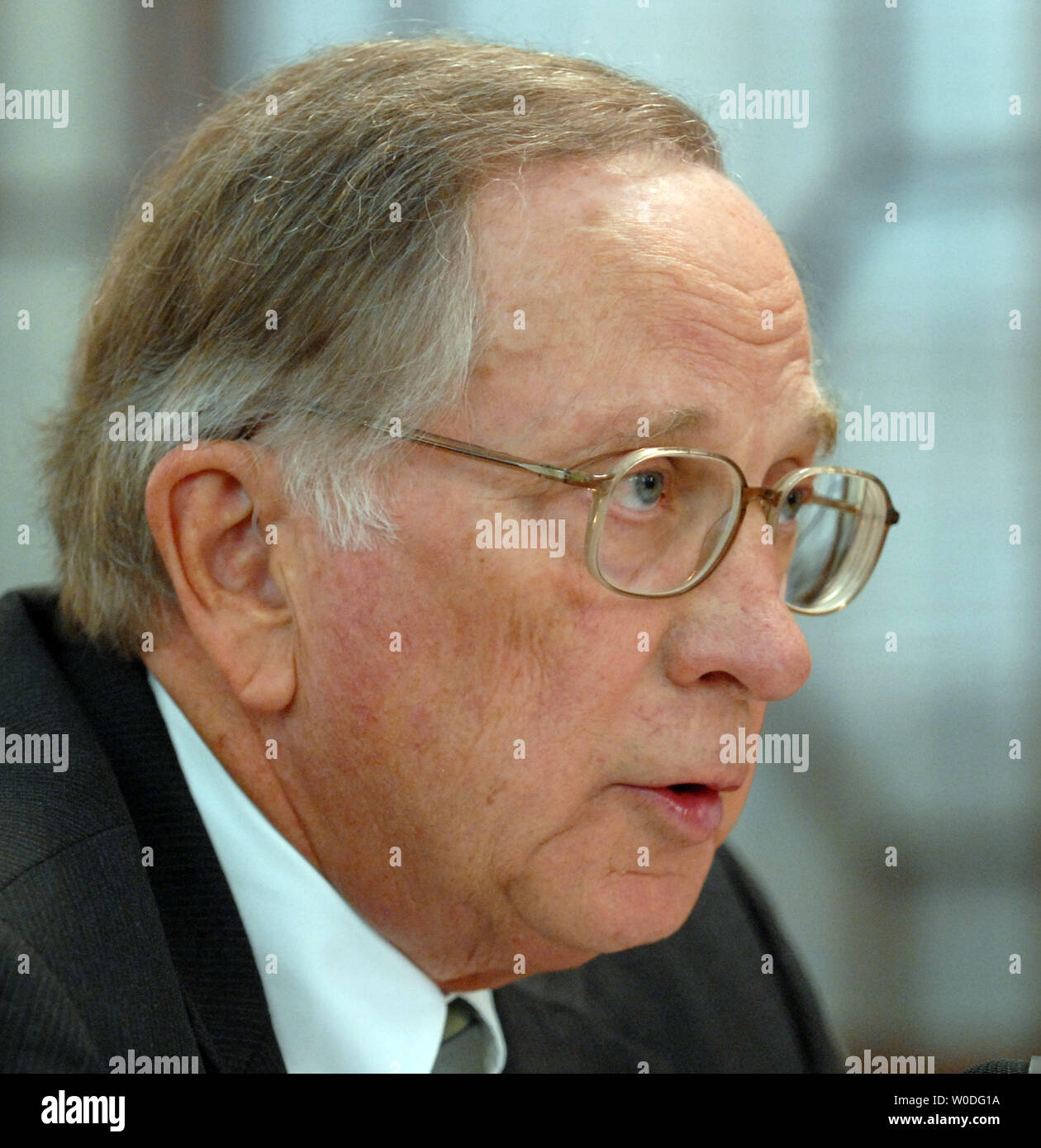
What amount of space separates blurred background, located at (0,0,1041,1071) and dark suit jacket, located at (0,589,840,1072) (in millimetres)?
756

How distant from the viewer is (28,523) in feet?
6.10

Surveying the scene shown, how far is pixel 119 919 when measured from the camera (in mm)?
1020

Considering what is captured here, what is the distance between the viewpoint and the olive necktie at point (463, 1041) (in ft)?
4.48

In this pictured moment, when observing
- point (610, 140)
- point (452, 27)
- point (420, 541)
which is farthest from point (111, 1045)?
point (452, 27)

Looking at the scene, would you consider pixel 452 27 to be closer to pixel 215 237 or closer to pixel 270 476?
pixel 215 237

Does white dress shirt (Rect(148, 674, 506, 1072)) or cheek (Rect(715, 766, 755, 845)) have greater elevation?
cheek (Rect(715, 766, 755, 845))

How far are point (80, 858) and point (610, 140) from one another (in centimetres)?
87

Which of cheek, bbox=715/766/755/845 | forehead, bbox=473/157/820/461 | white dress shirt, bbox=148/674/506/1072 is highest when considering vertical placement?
forehead, bbox=473/157/820/461

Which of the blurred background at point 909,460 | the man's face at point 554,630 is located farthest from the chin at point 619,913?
the blurred background at point 909,460

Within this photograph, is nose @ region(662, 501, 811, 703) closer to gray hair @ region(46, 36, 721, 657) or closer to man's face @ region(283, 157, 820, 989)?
man's face @ region(283, 157, 820, 989)

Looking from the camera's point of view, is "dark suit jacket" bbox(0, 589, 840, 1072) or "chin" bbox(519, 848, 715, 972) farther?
"chin" bbox(519, 848, 715, 972)

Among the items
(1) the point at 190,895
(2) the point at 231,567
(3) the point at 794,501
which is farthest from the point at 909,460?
(1) the point at 190,895

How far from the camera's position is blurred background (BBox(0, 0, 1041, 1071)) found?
6.71 ft

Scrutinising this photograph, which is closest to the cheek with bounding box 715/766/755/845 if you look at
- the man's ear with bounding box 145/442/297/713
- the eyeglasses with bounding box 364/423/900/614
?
the eyeglasses with bounding box 364/423/900/614
